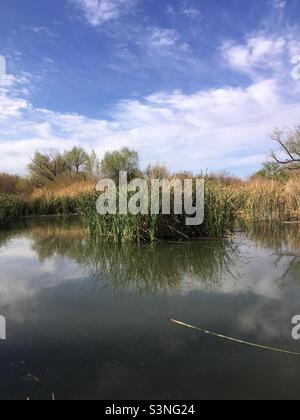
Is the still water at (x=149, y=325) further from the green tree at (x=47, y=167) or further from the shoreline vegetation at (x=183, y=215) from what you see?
the green tree at (x=47, y=167)

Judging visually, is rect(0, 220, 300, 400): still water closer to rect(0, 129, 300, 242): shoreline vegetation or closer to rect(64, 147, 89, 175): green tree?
rect(0, 129, 300, 242): shoreline vegetation

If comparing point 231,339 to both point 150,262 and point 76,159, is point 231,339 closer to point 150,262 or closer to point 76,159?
point 150,262

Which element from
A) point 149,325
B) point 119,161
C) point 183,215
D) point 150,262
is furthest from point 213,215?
point 119,161

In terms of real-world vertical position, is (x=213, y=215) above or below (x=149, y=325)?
above

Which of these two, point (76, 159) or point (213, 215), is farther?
point (76, 159)

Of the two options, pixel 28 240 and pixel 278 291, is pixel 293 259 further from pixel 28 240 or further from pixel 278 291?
pixel 28 240

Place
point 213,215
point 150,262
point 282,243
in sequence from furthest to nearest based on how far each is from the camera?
point 213,215 < point 282,243 < point 150,262

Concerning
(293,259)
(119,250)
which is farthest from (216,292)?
(119,250)

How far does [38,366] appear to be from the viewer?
89.3 inches

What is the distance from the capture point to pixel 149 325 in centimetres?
285

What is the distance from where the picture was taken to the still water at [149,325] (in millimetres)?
2051

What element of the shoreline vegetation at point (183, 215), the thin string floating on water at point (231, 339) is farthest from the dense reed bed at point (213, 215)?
the thin string floating on water at point (231, 339)

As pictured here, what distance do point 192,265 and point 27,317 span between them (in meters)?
2.23

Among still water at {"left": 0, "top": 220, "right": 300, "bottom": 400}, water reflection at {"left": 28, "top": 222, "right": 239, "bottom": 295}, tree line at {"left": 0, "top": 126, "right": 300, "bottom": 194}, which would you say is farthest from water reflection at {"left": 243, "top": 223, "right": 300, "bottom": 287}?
tree line at {"left": 0, "top": 126, "right": 300, "bottom": 194}
